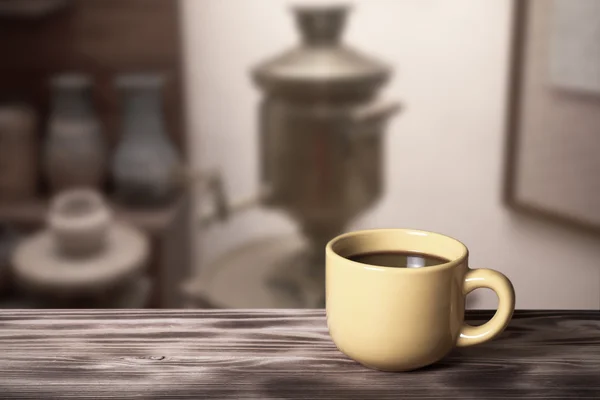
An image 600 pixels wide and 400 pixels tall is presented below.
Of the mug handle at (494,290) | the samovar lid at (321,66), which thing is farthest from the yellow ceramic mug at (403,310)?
the samovar lid at (321,66)

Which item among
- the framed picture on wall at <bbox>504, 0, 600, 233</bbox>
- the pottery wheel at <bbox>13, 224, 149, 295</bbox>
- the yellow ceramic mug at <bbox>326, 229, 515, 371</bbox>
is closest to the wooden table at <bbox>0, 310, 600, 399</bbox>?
the yellow ceramic mug at <bbox>326, 229, 515, 371</bbox>

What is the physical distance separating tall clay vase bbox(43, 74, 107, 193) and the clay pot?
21 mm

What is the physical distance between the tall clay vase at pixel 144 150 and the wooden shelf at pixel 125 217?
14 millimetres

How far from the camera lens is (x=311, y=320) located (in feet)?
1.39

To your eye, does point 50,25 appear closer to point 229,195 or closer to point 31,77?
point 31,77

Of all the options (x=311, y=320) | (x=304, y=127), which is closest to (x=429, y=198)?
(x=304, y=127)

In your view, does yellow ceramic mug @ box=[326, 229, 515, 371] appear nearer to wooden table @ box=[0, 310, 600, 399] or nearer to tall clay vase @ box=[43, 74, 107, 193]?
wooden table @ box=[0, 310, 600, 399]

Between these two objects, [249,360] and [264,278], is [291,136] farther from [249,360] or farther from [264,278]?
[249,360]

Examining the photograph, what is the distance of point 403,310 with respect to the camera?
330 millimetres

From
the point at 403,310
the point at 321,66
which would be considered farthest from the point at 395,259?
the point at 321,66

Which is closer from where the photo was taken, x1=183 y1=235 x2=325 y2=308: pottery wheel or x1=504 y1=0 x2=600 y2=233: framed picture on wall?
x1=504 y1=0 x2=600 y2=233: framed picture on wall

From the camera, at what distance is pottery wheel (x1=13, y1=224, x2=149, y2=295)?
1.01m

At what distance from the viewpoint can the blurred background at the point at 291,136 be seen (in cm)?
87

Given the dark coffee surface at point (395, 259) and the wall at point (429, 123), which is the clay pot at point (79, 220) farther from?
the dark coffee surface at point (395, 259)
